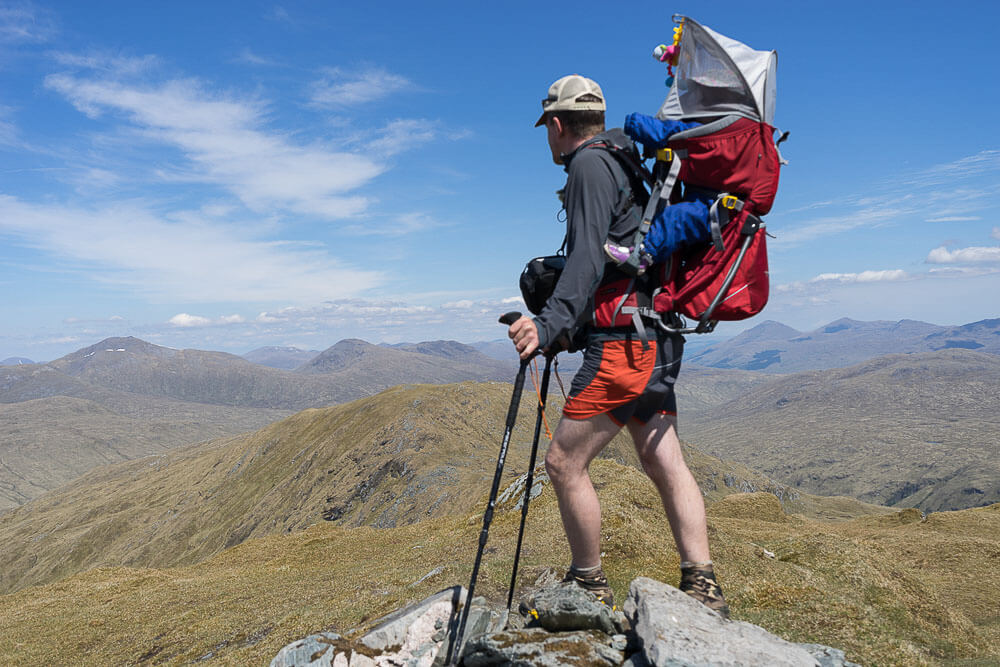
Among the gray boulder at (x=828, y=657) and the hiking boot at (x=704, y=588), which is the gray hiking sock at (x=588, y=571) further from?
the gray boulder at (x=828, y=657)

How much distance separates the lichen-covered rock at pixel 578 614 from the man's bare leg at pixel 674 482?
1.19 metres

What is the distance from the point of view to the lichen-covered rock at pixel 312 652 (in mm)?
8570

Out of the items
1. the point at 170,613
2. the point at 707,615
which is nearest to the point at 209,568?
the point at 170,613

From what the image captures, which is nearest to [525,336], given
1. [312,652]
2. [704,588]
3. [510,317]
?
[510,317]

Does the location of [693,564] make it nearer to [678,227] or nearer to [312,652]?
[678,227]

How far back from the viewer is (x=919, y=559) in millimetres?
20641

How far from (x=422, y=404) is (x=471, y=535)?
420ft

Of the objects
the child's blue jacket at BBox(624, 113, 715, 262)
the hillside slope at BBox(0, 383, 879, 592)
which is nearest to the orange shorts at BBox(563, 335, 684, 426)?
the child's blue jacket at BBox(624, 113, 715, 262)

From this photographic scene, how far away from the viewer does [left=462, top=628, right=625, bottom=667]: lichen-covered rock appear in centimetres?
646

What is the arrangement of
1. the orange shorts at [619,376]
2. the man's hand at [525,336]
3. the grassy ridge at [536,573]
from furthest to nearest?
the grassy ridge at [536,573]
the orange shorts at [619,376]
the man's hand at [525,336]

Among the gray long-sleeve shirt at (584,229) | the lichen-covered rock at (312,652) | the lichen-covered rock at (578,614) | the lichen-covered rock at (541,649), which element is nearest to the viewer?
the gray long-sleeve shirt at (584,229)

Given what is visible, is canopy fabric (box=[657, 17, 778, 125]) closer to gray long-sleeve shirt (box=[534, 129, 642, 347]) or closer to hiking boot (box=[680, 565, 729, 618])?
gray long-sleeve shirt (box=[534, 129, 642, 347])

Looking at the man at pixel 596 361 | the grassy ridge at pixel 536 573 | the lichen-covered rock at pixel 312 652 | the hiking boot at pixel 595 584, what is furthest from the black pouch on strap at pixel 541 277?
the grassy ridge at pixel 536 573

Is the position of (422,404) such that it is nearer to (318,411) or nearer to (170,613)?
(318,411)
